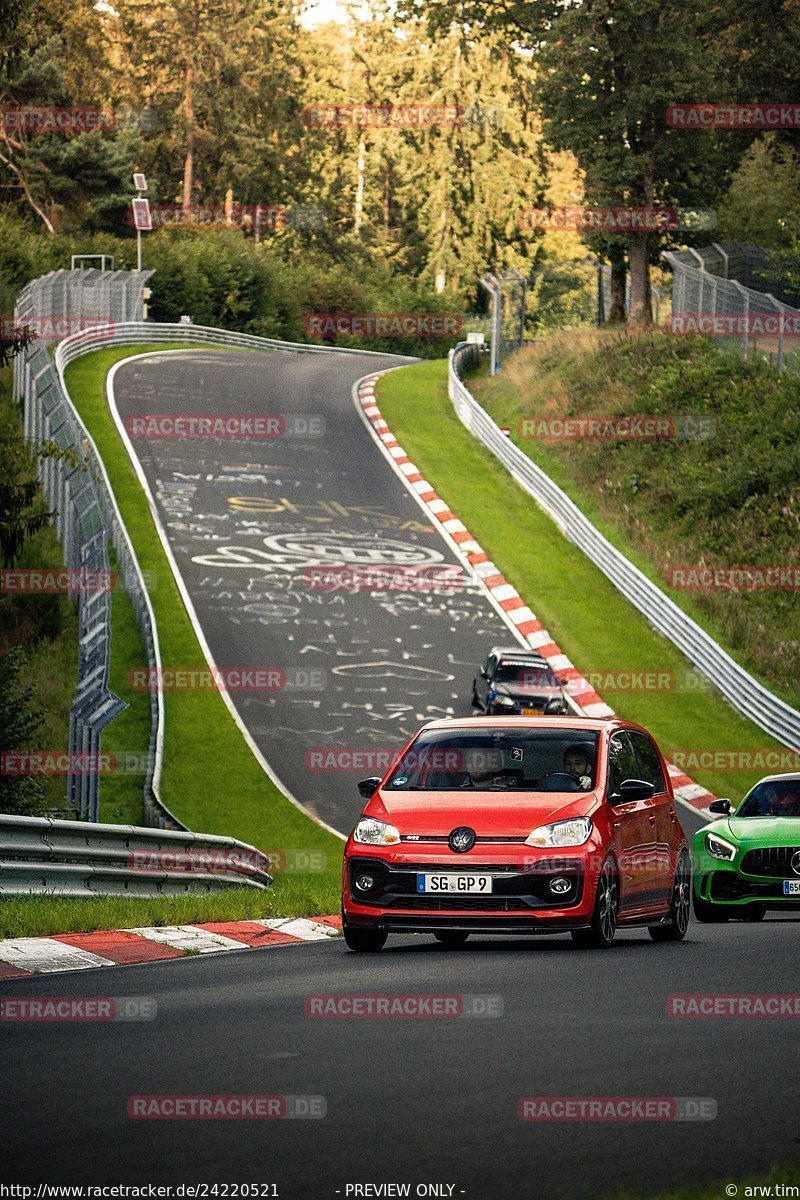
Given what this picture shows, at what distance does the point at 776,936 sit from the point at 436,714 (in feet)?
51.3

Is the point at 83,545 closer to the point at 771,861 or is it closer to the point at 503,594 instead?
the point at 771,861

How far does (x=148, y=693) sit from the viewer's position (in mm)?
30984

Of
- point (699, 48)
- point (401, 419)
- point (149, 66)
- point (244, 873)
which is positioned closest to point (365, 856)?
point (244, 873)

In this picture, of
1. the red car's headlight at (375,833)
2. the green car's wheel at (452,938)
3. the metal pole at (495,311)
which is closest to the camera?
the red car's headlight at (375,833)

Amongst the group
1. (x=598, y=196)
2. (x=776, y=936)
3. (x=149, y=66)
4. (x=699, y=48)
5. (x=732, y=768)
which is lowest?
(x=732, y=768)

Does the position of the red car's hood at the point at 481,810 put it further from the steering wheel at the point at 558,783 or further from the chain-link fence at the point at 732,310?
the chain-link fence at the point at 732,310

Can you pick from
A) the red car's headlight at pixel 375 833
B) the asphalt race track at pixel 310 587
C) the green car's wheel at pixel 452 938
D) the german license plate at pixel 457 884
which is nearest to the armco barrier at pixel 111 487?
the asphalt race track at pixel 310 587

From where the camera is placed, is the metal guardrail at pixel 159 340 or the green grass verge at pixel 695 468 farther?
the metal guardrail at pixel 159 340

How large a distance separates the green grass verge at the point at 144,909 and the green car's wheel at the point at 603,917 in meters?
2.82

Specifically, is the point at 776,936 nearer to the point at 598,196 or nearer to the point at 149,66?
the point at 598,196

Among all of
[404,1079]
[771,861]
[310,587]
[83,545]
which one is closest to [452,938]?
[771,861]

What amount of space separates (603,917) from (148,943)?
302cm

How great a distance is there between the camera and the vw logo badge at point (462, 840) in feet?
39.9

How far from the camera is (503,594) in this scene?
123 feet
